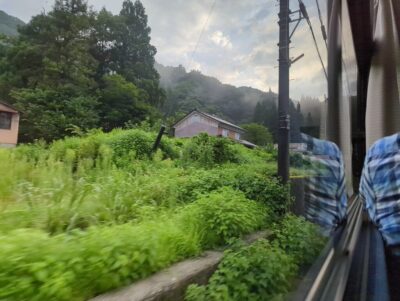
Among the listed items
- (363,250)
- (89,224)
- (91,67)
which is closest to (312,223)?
(363,250)

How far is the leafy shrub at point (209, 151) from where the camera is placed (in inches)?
189

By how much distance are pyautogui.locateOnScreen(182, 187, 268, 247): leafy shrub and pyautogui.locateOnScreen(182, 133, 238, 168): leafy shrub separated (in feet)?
8.95

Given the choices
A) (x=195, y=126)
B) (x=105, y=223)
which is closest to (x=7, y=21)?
(x=105, y=223)

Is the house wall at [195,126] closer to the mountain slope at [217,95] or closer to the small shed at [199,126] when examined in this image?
the small shed at [199,126]

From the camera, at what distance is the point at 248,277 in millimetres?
1283

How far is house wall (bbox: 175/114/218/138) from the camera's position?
582cm

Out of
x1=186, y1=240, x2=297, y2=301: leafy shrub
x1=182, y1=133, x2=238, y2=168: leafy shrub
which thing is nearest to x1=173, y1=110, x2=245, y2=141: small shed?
x1=182, y1=133, x2=238, y2=168: leafy shrub

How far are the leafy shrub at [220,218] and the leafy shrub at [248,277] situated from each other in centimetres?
18

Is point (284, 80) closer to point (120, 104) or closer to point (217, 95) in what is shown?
point (217, 95)

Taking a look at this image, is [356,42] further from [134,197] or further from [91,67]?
[91,67]

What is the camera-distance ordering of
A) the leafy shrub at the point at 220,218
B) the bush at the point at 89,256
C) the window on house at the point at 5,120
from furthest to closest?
1. the window on house at the point at 5,120
2. the leafy shrub at the point at 220,218
3. the bush at the point at 89,256

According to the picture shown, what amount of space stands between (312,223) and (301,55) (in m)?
1.32

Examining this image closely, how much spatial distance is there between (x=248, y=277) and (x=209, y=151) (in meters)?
3.64

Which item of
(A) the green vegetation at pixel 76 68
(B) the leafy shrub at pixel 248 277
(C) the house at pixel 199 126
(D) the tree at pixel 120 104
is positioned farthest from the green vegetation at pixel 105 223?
(D) the tree at pixel 120 104
